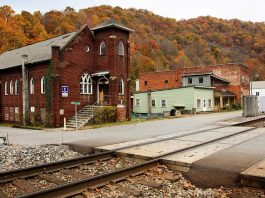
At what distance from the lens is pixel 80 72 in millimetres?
27609

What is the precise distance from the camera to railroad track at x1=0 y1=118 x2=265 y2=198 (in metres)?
6.36

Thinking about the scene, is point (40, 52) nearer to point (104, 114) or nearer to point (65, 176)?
point (104, 114)

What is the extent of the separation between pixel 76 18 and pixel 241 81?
130ft

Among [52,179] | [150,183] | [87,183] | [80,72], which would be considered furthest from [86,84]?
[87,183]

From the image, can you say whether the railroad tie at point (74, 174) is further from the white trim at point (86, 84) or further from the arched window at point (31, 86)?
the arched window at point (31, 86)

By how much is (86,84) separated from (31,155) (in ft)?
59.7

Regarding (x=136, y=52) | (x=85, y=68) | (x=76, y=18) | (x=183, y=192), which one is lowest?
(x=183, y=192)

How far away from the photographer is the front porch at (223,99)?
49.4 meters

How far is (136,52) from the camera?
3425 inches

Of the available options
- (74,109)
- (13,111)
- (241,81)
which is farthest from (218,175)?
(241,81)

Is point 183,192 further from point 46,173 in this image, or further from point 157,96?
point 157,96

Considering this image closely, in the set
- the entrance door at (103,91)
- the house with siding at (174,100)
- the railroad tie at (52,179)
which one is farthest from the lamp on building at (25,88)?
the railroad tie at (52,179)

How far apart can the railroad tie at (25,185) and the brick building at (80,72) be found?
715 inches

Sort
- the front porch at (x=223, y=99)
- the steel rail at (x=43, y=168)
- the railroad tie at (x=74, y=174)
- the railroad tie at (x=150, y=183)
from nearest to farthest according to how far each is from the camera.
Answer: the railroad tie at (x=150, y=183) < the steel rail at (x=43, y=168) < the railroad tie at (x=74, y=174) < the front porch at (x=223, y=99)
